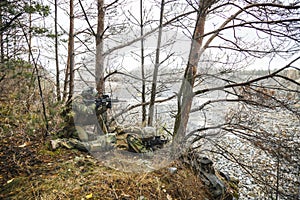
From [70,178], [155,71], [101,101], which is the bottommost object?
[70,178]

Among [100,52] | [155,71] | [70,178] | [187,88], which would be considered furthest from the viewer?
[100,52]

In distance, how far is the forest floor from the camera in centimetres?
134

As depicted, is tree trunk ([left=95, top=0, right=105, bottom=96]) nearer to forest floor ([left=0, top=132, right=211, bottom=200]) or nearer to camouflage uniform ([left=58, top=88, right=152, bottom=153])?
camouflage uniform ([left=58, top=88, right=152, bottom=153])

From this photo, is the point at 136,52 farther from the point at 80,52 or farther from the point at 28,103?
the point at 28,103

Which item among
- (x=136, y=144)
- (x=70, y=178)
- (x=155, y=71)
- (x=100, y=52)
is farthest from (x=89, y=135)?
(x=100, y=52)

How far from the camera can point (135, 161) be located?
6.68ft

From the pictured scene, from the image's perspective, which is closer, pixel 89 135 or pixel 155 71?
pixel 89 135

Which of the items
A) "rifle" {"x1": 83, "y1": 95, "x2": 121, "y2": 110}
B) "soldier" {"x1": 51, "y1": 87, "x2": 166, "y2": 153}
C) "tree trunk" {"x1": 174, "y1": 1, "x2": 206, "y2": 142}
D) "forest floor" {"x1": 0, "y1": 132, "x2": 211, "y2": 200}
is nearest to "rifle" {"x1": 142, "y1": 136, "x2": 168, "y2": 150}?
"soldier" {"x1": 51, "y1": 87, "x2": 166, "y2": 153}

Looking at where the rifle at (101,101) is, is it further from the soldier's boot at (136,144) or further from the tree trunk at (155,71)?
the tree trunk at (155,71)

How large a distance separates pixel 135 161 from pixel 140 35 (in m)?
2.04

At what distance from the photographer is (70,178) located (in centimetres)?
148

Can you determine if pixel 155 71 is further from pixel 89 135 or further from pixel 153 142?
pixel 89 135

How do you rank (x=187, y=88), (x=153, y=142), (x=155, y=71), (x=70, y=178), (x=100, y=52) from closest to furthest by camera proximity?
(x=70, y=178), (x=153, y=142), (x=187, y=88), (x=155, y=71), (x=100, y=52)

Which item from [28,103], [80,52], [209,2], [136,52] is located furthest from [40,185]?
[80,52]
